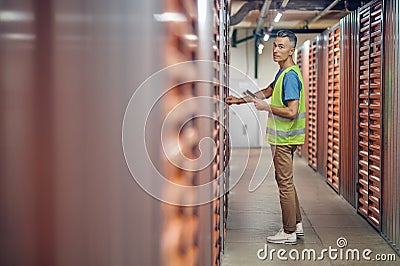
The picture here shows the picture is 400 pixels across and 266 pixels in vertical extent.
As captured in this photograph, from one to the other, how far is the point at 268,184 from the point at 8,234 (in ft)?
25.2

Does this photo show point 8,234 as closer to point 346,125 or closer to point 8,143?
point 8,143

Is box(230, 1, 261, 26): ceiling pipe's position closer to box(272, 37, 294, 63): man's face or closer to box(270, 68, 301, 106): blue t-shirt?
box(272, 37, 294, 63): man's face

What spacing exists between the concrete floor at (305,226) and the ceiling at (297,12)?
3.45 meters

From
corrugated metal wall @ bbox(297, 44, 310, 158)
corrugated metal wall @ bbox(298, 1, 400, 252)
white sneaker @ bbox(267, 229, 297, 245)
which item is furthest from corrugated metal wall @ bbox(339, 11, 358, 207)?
corrugated metal wall @ bbox(297, 44, 310, 158)

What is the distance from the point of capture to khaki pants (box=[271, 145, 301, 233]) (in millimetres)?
4887

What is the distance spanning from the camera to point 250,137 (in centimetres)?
1558

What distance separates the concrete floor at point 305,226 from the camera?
15.3 ft

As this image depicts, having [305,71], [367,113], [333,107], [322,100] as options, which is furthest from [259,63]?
[367,113]

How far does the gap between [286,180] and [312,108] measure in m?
5.74

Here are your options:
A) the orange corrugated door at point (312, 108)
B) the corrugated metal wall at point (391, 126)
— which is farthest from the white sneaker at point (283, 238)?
the orange corrugated door at point (312, 108)

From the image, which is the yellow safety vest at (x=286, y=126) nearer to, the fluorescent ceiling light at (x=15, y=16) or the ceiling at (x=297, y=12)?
the fluorescent ceiling light at (x=15, y=16)

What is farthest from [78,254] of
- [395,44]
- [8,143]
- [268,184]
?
[268,184]

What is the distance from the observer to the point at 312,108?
411 inches

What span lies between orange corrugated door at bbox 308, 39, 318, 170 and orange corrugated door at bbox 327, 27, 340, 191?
56.6 inches
